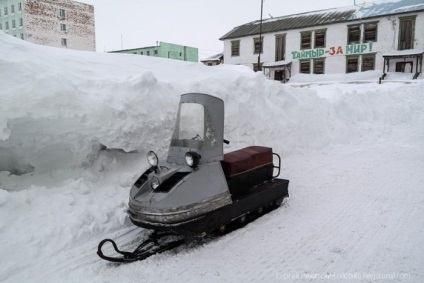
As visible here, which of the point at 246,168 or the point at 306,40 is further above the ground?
the point at 306,40

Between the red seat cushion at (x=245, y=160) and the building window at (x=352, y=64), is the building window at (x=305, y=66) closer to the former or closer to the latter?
the building window at (x=352, y=64)

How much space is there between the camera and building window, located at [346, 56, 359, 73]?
30688 mm

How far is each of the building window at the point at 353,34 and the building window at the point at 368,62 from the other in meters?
1.77

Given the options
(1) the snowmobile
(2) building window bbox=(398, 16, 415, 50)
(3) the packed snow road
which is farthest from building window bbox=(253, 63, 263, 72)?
(1) the snowmobile

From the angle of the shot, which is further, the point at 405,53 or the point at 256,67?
the point at 256,67

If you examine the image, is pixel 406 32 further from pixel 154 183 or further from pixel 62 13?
pixel 62 13

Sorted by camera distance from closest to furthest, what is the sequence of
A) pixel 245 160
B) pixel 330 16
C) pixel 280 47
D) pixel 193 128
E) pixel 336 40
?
pixel 193 128, pixel 245 160, pixel 336 40, pixel 330 16, pixel 280 47

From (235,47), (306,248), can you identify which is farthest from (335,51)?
(306,248)

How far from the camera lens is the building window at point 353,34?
30.4 m

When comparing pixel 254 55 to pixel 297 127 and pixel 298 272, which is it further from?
pixel 298 272

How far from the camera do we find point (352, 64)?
1220 inches

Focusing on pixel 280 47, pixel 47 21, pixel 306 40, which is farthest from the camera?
pixel 47 21

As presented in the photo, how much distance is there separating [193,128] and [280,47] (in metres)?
33.3

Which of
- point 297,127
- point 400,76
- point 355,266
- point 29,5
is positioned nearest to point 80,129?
point 355,266
